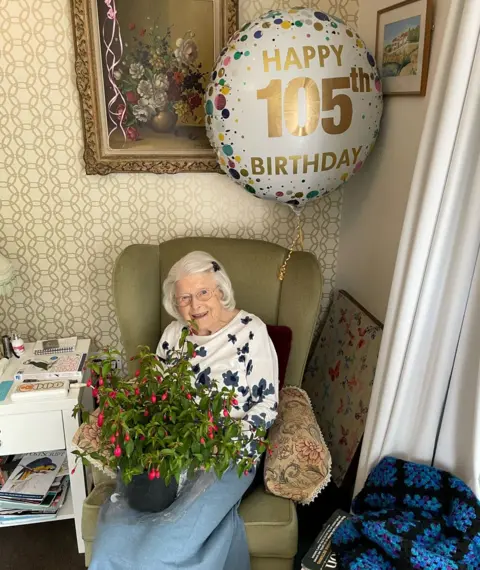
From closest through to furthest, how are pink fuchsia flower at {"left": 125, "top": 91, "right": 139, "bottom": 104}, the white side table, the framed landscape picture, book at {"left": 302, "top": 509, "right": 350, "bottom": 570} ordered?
book at {"left": 302, "top": 509, "right": 350, "bottom": 570}, the framed landscape picture, the white side table, pink fuchsia flower at {"left": 125, "top": 91, "right": 139, "bottom": 104}

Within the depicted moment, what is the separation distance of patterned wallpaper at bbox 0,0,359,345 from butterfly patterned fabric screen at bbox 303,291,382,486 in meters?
0.26

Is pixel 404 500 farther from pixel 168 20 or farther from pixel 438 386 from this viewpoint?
pixel 168 20

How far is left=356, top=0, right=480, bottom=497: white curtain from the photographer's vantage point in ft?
3.78

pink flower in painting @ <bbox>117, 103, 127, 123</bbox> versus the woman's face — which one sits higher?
pink flower in painting @ <bbox>117, 103, 127, 123</bbox>

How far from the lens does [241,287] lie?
6.61 feet

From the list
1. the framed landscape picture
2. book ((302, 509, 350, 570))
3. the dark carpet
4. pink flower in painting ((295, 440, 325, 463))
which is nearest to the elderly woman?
pink flower in painting ((295, 440, 325, 463))

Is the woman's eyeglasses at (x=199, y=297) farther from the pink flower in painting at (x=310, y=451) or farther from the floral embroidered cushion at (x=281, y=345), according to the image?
the pink flower in painting at (x=310, y=451)

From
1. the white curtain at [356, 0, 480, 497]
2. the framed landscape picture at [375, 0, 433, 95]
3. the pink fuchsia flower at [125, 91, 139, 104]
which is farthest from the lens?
the pink fuchsia flower at [125, 91, 139, 104]

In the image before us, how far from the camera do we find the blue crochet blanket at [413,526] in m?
1.20

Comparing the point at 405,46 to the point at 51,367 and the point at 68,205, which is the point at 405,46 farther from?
the point at 51,367

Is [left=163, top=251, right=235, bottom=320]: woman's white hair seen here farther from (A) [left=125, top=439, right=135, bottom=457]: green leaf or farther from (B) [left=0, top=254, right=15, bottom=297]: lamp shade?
(A) [left=125, top=439, right=135, bottom=457]: green leaf

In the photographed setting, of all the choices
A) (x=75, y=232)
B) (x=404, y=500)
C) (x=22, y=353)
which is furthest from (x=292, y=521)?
(x=75, y=232)

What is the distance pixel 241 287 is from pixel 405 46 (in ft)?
Result: 3.23

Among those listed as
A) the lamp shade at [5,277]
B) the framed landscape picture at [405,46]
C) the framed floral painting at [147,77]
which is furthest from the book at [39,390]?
the framed landscape picture at [405,46]
